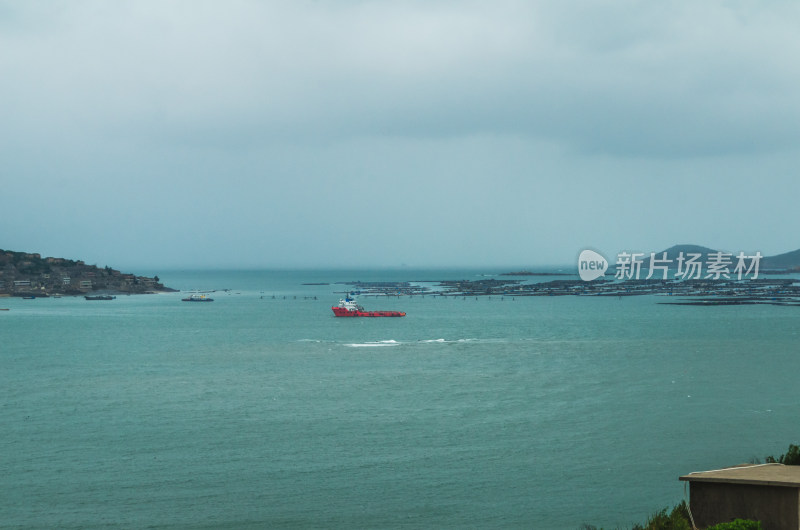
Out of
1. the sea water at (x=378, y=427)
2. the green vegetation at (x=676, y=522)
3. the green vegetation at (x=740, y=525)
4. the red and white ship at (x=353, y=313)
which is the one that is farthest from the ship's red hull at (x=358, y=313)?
the green vegetation at (x=740, y=525)

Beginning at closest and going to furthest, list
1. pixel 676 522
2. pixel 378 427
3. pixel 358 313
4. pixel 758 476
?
pixel 758 476, pixel 676 522, pixel 378 427, pixel 358 313

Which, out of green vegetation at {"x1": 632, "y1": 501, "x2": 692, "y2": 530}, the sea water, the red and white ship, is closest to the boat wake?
the sea water

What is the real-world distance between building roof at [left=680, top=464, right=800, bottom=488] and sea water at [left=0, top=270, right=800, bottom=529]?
4839 millimetres

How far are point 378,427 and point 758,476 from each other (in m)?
13.0

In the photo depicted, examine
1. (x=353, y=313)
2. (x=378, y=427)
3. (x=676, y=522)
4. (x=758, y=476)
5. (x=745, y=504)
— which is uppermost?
(x=758, y=476)

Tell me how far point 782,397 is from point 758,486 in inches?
740

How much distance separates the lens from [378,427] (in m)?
21.5

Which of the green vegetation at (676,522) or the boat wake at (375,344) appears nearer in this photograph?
the green vegetation at (676,522)

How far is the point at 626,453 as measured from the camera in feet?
62.8

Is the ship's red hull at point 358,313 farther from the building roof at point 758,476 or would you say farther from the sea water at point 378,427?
the building roof at point 758,476

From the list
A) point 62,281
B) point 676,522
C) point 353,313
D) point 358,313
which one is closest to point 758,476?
point 676,522

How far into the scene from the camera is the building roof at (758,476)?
9.35 meters

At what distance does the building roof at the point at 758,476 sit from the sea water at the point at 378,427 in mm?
4839

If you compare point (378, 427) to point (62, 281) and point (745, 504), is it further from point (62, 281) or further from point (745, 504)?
point (62, 281)
